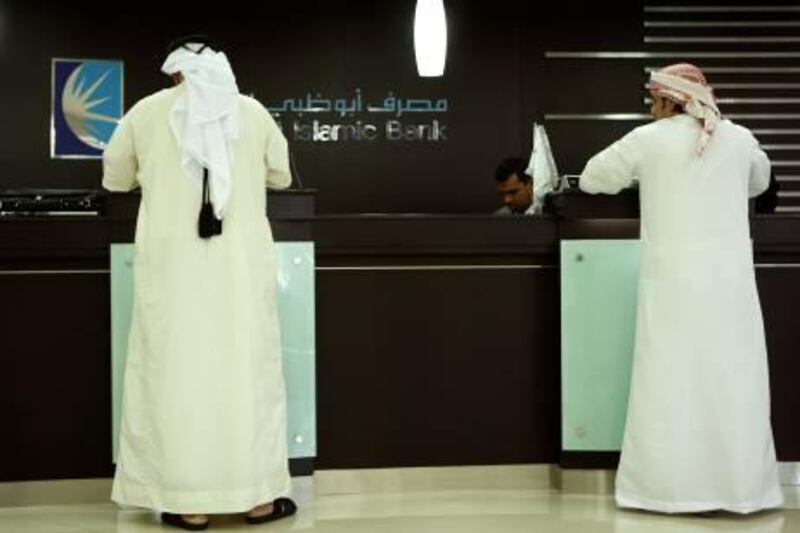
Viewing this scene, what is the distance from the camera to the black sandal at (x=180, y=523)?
16.0 feet

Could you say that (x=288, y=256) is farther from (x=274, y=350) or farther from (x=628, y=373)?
(x=628, y=373)

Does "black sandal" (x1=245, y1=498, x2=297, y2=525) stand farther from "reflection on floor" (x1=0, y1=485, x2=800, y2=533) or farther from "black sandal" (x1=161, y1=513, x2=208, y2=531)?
"black sandal" (x1=161, y1=513, x2=208, y2=531)

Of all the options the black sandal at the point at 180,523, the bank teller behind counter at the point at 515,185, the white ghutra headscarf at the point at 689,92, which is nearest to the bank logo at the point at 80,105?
the bank teller behind counter at the point at 515,185

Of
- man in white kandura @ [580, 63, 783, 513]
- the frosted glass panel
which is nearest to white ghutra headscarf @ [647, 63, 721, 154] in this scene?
man in white kandura @ [580, 63, 783, 513]

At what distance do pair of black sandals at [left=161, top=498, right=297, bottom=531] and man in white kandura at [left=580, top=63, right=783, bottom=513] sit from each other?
1282 mm

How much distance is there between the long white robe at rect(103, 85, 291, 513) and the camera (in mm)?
4812

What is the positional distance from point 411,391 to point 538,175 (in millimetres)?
1718

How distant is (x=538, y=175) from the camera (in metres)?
6.98

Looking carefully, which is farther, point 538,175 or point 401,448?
point 538,175

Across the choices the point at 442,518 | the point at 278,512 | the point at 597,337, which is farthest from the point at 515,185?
the point at 278,512

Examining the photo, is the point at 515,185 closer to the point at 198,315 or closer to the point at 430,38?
the point at 430,38

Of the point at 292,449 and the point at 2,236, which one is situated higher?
the point at 2,236

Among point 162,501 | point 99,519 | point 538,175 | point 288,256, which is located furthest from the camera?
point 538,175

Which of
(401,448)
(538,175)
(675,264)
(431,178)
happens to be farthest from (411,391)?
(431,178)
